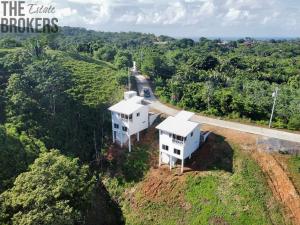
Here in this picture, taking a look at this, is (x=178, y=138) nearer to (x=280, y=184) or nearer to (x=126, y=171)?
(x=126, y=171)

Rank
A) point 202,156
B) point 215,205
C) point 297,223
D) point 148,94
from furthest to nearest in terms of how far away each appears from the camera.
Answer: point 148,94 < point 202,156 < point 215,205 < point 297,223

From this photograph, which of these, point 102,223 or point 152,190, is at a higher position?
point 152,190

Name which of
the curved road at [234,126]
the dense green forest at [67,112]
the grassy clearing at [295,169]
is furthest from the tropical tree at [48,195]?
the grassy clearing at [295,169]

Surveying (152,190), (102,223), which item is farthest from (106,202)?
(152,190)

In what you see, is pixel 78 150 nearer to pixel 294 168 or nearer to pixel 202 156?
pixel 202 156

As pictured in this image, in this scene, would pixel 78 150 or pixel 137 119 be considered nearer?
pixel 137 119
